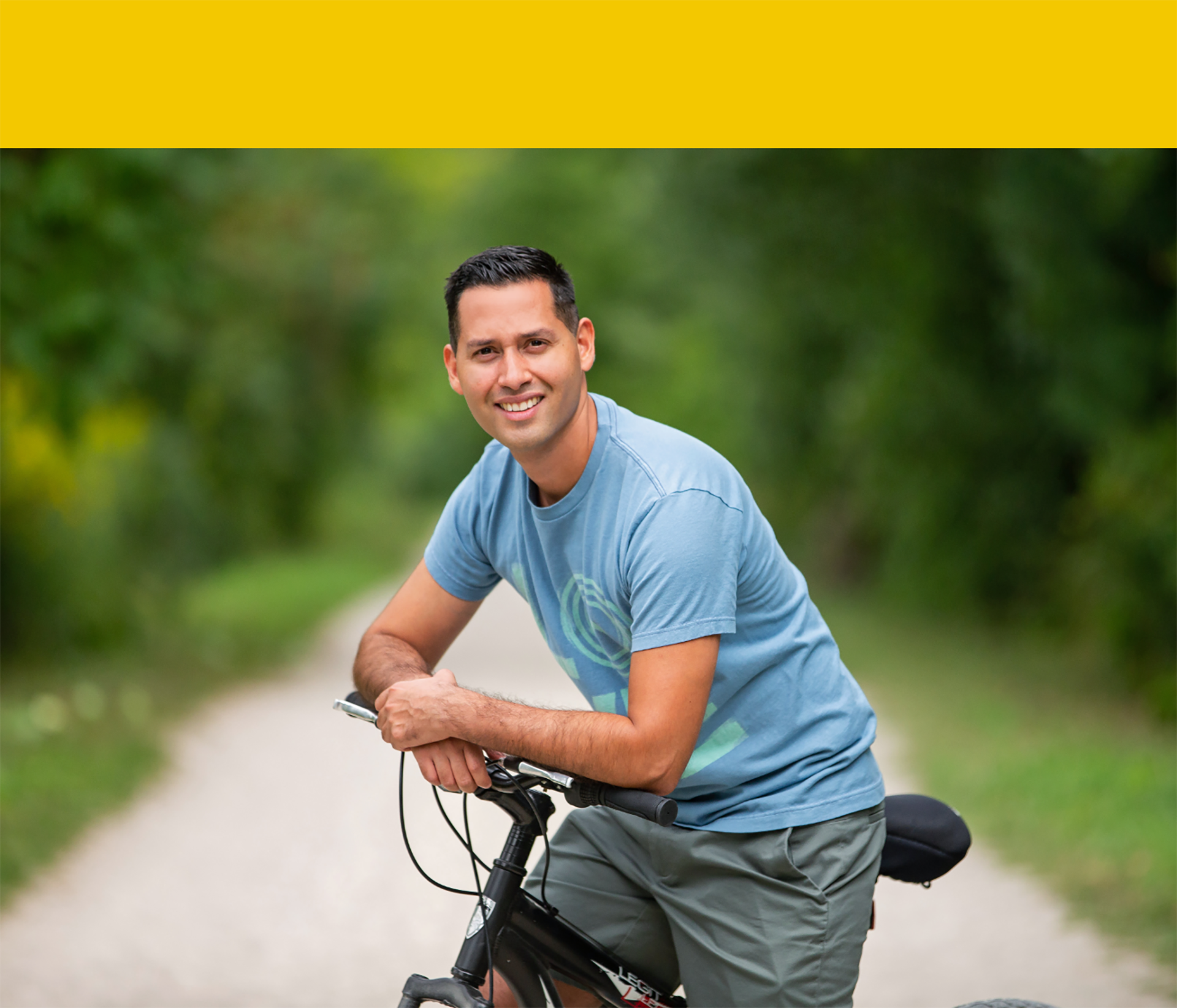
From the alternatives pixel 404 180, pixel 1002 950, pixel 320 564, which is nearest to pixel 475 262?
pixel 1002 950

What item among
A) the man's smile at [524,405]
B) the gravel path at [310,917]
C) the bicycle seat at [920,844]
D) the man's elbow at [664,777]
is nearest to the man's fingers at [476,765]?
the man's elbow at [664,777]

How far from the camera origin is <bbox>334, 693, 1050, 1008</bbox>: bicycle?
2.21 metres

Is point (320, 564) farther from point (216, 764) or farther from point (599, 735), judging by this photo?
point (599, 735)

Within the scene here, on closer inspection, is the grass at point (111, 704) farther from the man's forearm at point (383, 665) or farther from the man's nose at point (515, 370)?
the man's nose at point (515, 370)

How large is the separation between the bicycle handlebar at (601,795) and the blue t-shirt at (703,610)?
23 centimetres

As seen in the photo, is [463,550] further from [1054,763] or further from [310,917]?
[1054,763]

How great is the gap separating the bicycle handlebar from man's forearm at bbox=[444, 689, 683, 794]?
2 centimetres

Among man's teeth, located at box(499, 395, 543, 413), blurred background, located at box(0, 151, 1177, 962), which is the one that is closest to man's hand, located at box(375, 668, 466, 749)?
man's teeth, located at box(499, 395, 543, 413)

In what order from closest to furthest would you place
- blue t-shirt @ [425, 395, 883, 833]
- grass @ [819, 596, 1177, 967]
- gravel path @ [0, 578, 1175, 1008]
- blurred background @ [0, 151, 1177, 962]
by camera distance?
blue t-shirt @ [425, 395, 883, 833], gravel path @ [0, 578, 1175, 1008], grass @ [819, 596, 1177, 967], blurred background @ [0, 151, 1177, 962]

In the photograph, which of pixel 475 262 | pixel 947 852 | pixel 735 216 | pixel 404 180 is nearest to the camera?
pixel 475 262

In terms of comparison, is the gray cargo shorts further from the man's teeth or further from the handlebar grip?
the man's teeth

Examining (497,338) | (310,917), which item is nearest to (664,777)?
(497,338)

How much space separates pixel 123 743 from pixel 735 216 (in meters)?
8.21

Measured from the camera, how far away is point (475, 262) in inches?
89.4
